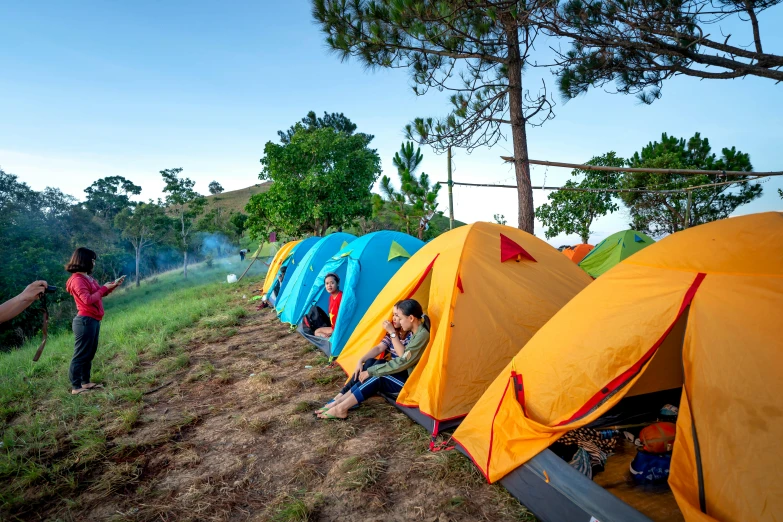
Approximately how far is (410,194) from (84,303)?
40.7 ft

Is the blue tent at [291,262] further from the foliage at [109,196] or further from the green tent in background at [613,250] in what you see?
the foliage at [109,196]

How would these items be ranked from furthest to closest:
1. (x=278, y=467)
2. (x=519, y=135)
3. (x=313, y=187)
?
(x=313, y=187), (x=519, y=135), (x=278, y=467)

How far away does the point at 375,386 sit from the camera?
4207 mm

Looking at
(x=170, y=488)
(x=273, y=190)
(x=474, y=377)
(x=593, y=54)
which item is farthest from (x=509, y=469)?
(x=273, y=190)

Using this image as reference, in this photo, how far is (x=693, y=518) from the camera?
1842mm

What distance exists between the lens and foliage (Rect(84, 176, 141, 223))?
45000 mm

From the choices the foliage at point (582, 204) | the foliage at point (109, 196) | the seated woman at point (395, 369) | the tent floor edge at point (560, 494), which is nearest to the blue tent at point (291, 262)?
the seated woman at point (395, 369)

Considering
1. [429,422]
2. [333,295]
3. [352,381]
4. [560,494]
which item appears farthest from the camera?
[333,295]

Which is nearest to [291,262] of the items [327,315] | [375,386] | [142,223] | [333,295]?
[327,315]

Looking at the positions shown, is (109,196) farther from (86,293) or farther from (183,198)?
(86,293)

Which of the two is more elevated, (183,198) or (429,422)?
(183,198)

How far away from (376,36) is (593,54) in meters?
3.64

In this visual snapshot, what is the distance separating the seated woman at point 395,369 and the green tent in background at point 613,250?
7.71 metres

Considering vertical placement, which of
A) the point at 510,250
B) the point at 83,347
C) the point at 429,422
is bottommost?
the point at 429,422
